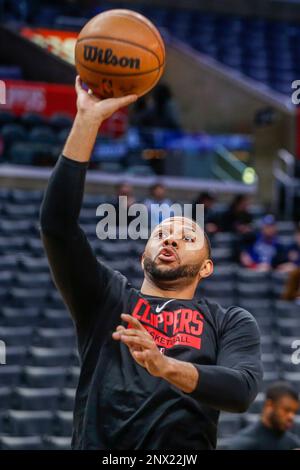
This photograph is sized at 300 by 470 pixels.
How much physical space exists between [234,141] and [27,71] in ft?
10.7

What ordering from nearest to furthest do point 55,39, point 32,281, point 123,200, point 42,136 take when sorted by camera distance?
point 32,281 → point 123,200 → point 42,136 → point 55,39

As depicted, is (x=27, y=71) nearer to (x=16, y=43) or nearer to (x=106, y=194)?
(x=16, y=43)

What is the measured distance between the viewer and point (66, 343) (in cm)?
867

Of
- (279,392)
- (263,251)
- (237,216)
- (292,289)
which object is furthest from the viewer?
(237,216)

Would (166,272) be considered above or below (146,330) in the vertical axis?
above

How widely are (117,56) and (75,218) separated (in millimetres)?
565

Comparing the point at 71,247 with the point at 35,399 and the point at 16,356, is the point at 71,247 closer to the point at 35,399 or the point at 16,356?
the point at 35,399

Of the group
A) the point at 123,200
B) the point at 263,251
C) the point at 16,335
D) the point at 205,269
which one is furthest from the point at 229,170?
the point at 205,269

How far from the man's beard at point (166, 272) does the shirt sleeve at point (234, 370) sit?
168 mm

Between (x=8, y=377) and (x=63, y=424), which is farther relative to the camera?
(x=8, y=377)

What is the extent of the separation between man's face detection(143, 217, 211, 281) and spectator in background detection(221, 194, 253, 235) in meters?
7.65

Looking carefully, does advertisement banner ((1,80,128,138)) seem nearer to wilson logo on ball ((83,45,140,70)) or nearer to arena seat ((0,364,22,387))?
arena seat ((0,364,22,387))

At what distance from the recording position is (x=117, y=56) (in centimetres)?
308

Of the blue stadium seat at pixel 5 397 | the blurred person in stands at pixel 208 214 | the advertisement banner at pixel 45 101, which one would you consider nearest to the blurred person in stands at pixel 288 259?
the blurred person in stands at pixel 208 214
